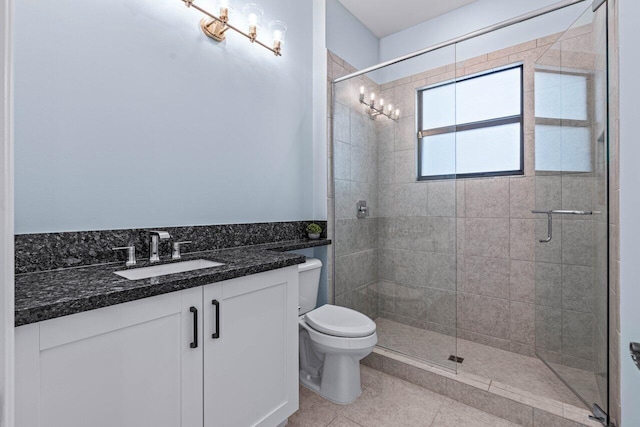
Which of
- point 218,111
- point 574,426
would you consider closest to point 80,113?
point 218,111

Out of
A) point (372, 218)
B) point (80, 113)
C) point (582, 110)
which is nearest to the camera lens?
point (80, 113)

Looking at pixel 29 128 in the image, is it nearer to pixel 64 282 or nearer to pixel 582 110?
pixel 64 282

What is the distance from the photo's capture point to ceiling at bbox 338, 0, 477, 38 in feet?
8.66

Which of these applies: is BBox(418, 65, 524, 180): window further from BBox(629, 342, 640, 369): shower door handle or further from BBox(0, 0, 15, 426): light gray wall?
BBox(0, 0, 15, 426): light gray wall

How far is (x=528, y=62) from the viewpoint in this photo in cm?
229

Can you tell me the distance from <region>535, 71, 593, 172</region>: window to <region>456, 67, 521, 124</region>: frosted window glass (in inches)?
A: 11.1

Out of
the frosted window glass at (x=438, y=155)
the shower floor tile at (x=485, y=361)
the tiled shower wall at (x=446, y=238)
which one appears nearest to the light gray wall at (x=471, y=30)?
the tiled shower wall at (x=446, y=238)

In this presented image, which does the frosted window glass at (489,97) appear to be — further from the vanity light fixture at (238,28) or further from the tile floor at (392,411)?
the tile floor at (392,411)

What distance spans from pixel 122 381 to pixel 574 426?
6.42ft

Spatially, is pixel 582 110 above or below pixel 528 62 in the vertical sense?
below

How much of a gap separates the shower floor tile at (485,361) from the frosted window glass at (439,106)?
1538 mm

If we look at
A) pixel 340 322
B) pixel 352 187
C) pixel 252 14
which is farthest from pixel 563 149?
pixel 252 14

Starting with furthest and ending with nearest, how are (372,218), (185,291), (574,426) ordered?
1. (372,218)
2. (574,426)
3. (185,291)

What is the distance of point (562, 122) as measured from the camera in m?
1.89
